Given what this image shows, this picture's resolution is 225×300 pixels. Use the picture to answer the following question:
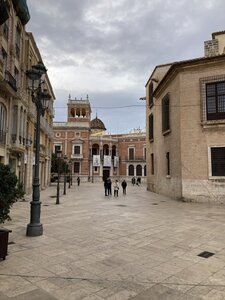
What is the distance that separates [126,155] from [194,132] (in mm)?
50561

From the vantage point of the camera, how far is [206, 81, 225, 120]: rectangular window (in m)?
15.5

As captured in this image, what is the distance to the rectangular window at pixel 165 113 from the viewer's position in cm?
1872

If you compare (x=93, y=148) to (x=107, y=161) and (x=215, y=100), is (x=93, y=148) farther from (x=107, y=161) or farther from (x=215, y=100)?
(x=215, y=100)

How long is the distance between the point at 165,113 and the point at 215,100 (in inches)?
166

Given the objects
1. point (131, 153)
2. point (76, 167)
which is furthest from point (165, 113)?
point (131, 153)

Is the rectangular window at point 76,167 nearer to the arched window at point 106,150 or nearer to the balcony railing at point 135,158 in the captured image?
the arched window at point 106,150

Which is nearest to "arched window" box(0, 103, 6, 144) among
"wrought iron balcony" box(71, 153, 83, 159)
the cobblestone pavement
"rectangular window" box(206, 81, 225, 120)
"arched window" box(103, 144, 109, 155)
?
the cobblestone pavement

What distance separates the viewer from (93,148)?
6525 centimetres

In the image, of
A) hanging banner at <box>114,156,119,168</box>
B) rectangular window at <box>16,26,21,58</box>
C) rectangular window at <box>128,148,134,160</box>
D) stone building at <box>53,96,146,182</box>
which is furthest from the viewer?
rectangular window at <box>128,148,134,160</box>

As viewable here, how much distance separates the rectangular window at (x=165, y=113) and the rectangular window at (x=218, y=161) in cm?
419

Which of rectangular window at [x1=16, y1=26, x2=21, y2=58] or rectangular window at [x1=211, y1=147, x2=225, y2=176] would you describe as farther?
rectangular window at [x1=16, y1=26, x2=21, y2=58]

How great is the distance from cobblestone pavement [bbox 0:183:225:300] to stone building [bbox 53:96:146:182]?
50.2 metres

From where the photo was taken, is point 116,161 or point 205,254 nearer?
point 205,254

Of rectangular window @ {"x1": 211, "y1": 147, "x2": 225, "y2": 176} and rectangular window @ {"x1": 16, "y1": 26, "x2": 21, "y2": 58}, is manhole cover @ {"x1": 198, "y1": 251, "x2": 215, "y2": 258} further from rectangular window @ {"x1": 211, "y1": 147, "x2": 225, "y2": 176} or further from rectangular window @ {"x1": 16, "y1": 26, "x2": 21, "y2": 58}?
rectangular window @ {"x1": 16, "y1": 26, "x2": 21, "y2": 58}
